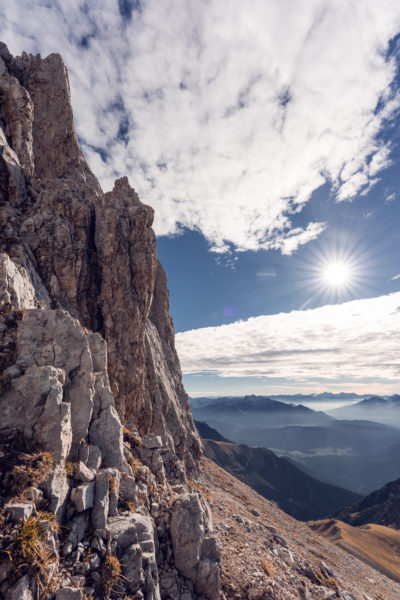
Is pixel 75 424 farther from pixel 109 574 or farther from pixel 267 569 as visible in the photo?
pixel 267 569

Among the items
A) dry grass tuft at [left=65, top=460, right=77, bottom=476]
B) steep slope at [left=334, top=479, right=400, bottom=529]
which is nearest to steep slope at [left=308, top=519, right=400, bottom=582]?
steep slope at [left=334, top=479, right=400, bottom=529]

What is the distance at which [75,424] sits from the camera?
12680mm

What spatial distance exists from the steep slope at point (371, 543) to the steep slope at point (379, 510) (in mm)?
61389

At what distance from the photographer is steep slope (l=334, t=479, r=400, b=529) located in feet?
470

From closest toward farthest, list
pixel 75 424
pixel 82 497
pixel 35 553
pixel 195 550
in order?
1. pixel 35 553
2. pixel 82 497
3. pixel 75 424
4. pixel 195 550

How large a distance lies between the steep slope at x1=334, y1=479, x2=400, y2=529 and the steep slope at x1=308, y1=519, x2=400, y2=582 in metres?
61.4

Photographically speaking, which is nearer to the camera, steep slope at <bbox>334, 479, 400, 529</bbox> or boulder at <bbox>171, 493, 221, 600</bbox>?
boulder at <bbox>171, 493, 221, 600</bbox>

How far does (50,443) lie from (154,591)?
7.24m

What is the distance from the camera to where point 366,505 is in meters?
172

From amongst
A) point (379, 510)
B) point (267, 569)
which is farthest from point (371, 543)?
point (267, 569)

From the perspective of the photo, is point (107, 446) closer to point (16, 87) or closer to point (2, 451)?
point (2, 451)

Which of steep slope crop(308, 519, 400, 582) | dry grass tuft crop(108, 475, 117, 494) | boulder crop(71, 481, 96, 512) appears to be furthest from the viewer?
steep slope crop(308, 519, 400, 582)

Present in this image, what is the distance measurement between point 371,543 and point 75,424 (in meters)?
122

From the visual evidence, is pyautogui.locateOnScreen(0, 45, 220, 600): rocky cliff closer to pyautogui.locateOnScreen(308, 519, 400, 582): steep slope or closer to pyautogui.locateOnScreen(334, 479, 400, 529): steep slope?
pyautogui.locateOnScreen(308, 519, 400, 582): steep slope
